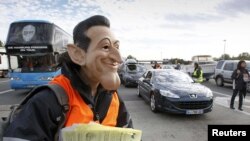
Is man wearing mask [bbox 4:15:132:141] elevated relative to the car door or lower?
elevated

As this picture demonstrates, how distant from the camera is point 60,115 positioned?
45.2 inches

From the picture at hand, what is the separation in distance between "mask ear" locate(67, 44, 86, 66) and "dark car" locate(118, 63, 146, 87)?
15387 millimetres

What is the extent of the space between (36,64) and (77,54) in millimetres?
11444

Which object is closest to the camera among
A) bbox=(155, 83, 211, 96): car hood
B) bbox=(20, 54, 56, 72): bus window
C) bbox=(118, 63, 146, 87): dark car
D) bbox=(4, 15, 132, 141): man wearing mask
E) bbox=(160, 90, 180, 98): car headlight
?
bbox=(4, 15, 132, 141): man wearing mask

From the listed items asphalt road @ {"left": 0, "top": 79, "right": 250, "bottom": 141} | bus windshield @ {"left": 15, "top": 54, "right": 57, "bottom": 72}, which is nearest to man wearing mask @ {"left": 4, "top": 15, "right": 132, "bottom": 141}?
asphalt road @ {"left": 0, "top": 79, "right": 250, "bottom": 141}

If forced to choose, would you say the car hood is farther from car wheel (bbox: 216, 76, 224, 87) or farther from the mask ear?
car wheel (bbox: 216, 76, 224, 87)

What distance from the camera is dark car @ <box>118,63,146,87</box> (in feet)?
55.5

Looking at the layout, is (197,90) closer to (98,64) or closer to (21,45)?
(98,64)

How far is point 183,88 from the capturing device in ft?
26.9

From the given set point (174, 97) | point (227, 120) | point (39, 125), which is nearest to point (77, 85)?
point (39, 125)

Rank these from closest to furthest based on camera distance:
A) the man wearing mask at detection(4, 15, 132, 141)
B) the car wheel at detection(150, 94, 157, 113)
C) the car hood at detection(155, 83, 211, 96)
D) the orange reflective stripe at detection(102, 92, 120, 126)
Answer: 1. the man wearing mask at detection(4, 15, 132, 141)
2. the orange reflective stripe at detection(102, 92, 120, 126)
3. the car hood at detection(155, 83, 211, 96)
4. the car wheel at detection(150, 94, 157, 113)

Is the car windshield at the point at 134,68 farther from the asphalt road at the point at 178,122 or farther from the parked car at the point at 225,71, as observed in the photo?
the asphalt road at the point at 178,122

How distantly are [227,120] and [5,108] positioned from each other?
7.83 m

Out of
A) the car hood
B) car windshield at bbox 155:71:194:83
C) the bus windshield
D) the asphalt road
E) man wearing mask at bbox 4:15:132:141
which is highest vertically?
man wearing mask at bbox 4:15:132:141
